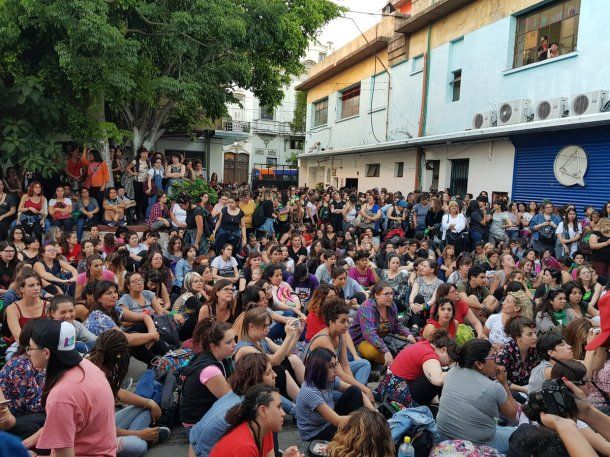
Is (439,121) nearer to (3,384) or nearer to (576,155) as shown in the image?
(576,155)

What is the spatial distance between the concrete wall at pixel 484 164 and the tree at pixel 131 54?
6.42 metres

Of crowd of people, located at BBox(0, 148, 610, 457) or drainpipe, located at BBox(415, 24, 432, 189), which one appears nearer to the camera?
crowd of people, located at BBox(0, 148, 610, 457)

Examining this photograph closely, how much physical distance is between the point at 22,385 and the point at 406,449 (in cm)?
302

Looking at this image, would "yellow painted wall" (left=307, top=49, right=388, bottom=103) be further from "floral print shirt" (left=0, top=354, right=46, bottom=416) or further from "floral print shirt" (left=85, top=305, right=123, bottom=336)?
"floral print shirt" (left=0, top=354, right=46, bottom=416)

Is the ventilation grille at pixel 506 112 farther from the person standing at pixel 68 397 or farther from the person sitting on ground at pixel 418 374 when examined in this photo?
the person standing at pixel 68 397

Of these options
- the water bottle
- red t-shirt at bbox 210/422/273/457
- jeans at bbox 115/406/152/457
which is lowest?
jeans at bbox 115/406/152/457

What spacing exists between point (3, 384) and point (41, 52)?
9574mm

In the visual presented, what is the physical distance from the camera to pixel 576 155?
12188 mm

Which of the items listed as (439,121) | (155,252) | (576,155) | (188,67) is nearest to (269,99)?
(188,67)

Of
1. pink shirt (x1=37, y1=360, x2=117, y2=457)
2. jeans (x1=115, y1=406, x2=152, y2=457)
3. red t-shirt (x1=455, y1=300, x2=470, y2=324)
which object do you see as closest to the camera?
pink shirt (x1=37, y1=360, x2=117, y2=457)

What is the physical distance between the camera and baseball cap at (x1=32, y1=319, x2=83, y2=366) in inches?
111

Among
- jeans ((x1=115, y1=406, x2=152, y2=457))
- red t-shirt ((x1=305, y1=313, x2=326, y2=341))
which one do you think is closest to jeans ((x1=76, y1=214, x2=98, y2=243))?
red t-shirt ((x1=305, y1=313, x2=326, y2=341))

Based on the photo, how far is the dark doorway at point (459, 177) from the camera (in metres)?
16.1

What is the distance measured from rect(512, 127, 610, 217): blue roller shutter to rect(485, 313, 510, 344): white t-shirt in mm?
7304
